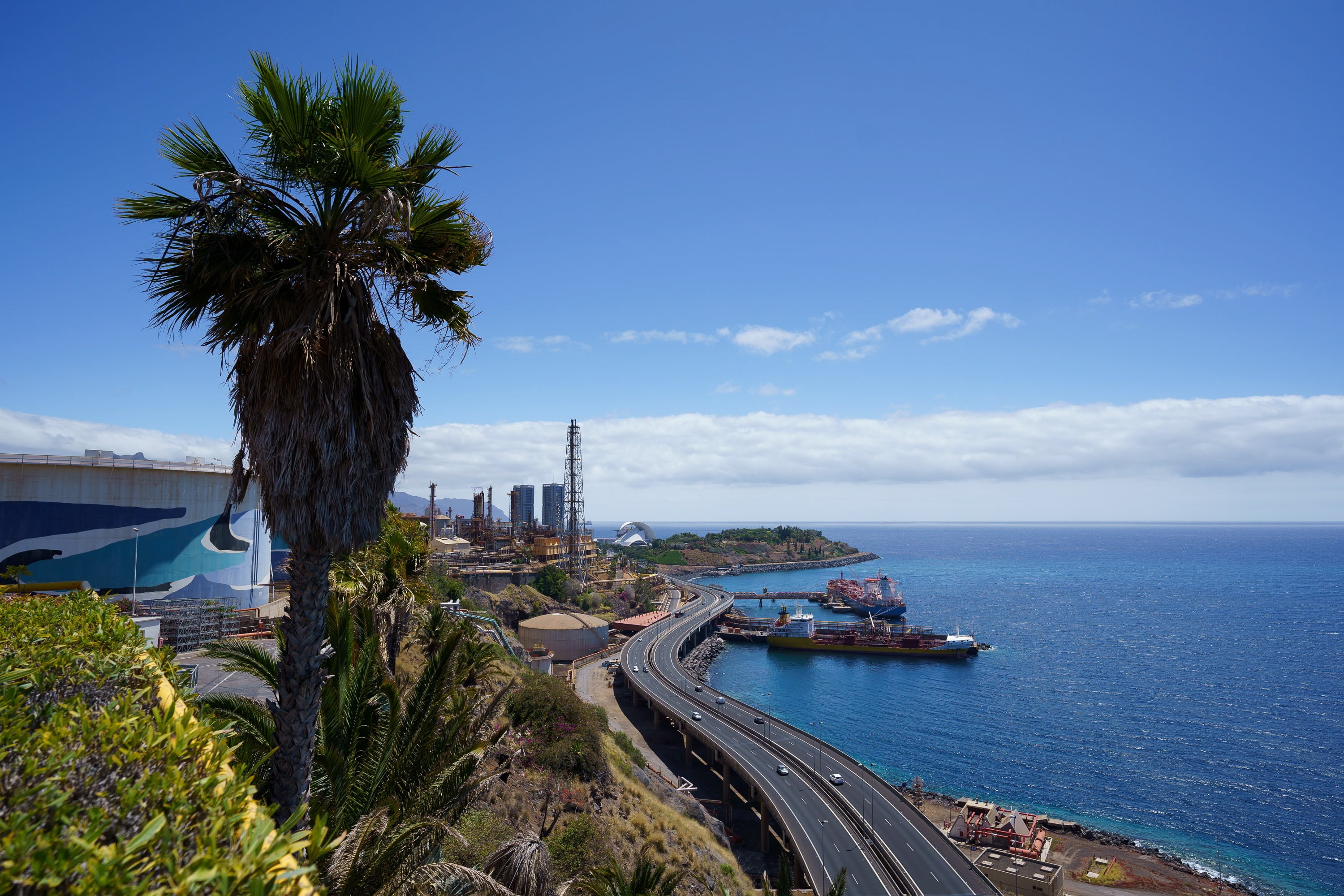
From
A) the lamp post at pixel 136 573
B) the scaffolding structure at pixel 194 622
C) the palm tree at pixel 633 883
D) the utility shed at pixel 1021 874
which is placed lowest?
the utility shed at pixel 1021 874

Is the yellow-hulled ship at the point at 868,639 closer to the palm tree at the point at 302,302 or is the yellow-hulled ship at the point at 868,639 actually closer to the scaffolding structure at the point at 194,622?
the scaffolding structure at the point at 194,622

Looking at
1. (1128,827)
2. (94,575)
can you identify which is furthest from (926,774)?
(94,575)

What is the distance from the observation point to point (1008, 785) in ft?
151

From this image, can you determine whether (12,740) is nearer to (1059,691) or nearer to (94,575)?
(94,575)

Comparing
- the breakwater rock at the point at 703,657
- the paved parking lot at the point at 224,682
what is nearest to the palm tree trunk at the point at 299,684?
the paved parking lot at the point at 224,682

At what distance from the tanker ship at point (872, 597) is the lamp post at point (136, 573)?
99.1 metres

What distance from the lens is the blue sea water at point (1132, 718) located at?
135 feet

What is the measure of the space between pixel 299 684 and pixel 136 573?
34266mm

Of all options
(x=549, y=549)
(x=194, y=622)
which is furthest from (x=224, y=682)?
(x=549, y=549)

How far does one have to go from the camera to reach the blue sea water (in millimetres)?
41031

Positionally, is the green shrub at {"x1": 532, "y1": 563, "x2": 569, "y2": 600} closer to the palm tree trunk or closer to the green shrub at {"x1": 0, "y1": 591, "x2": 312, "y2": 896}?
the palm tree trunk

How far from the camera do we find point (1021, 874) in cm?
3250

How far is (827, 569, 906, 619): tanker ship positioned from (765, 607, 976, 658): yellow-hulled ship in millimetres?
11724

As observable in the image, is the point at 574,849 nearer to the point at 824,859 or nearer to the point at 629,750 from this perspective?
the point at 824,859
